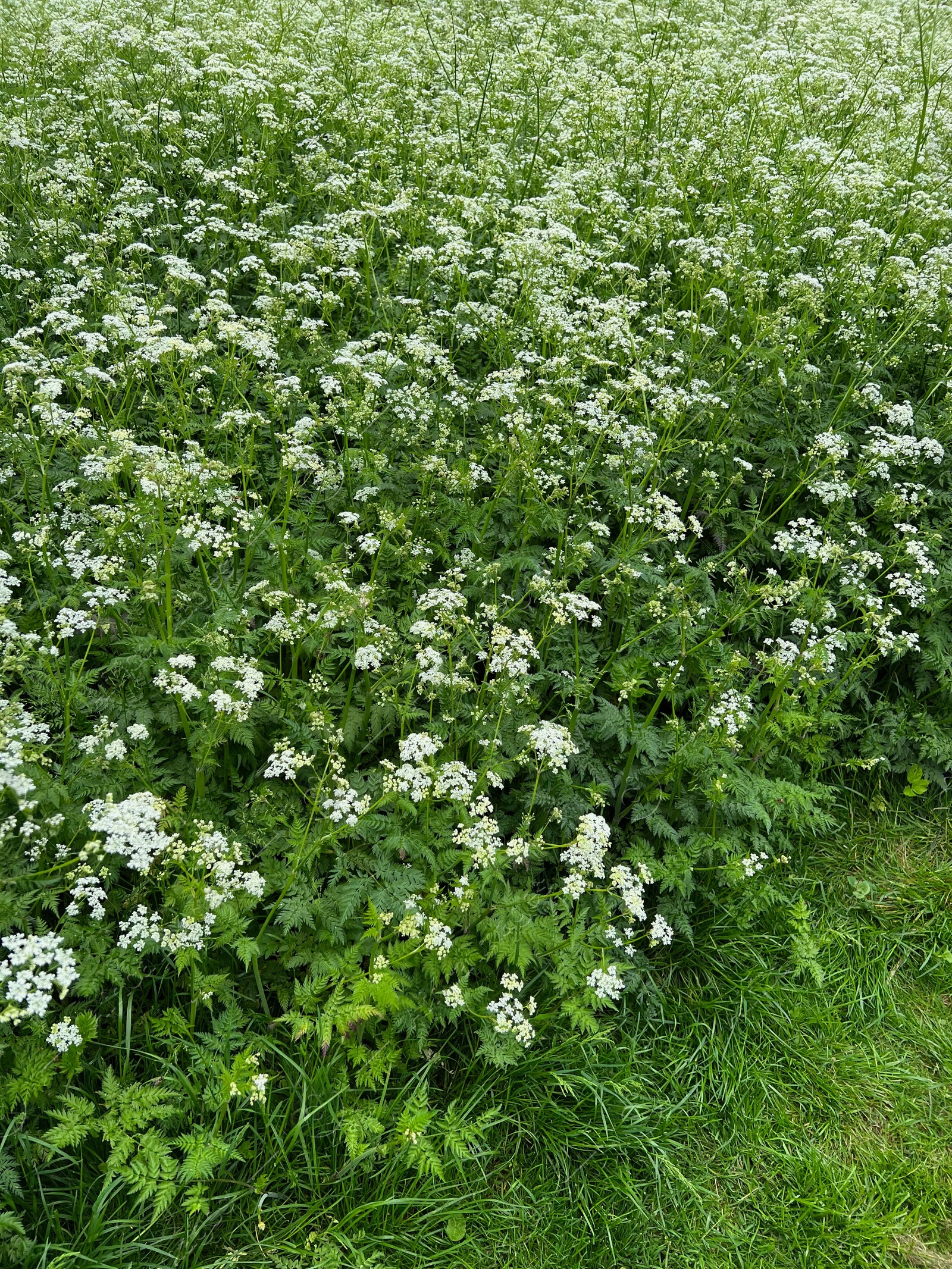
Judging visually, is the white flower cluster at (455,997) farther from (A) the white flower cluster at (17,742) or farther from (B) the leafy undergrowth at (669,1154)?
(A) the white flower cluster at (17,742)

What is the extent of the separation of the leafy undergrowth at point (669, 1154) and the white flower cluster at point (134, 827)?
1044 mm

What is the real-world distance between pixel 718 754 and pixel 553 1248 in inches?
91.3

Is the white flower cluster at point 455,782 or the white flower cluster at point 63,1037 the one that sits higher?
the white flower cluster at point 455,782

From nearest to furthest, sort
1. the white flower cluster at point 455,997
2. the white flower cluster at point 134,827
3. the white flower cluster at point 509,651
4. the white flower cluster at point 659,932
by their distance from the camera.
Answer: the white flower cluster at point 134,827 → the white flower cluster at point 455,997 → the white flower cluster at point 659,932 → the white flower cluster at point 509,651

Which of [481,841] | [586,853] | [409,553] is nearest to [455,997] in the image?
[481,841]

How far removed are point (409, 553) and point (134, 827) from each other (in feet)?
7.21

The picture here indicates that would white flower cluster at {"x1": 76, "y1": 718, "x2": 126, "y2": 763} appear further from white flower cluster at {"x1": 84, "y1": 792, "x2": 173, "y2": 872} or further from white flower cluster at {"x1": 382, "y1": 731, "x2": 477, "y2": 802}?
white flower cluster at {"x1": 382, "y1": 731, "x2": 477, "y2": 802}

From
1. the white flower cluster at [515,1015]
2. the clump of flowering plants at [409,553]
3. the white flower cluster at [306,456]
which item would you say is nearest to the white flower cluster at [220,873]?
the clump of flowering plants at [409,553]

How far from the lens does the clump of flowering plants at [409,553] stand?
3557 mm

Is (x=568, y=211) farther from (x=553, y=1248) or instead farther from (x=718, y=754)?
(x=553, y=1248)

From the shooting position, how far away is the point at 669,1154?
391 centimetres

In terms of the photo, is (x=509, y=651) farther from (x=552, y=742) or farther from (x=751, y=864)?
(x=751, y=864)

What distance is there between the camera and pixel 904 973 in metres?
4.91

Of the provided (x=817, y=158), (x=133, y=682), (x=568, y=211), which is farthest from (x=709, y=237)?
(x=133, y=682)
